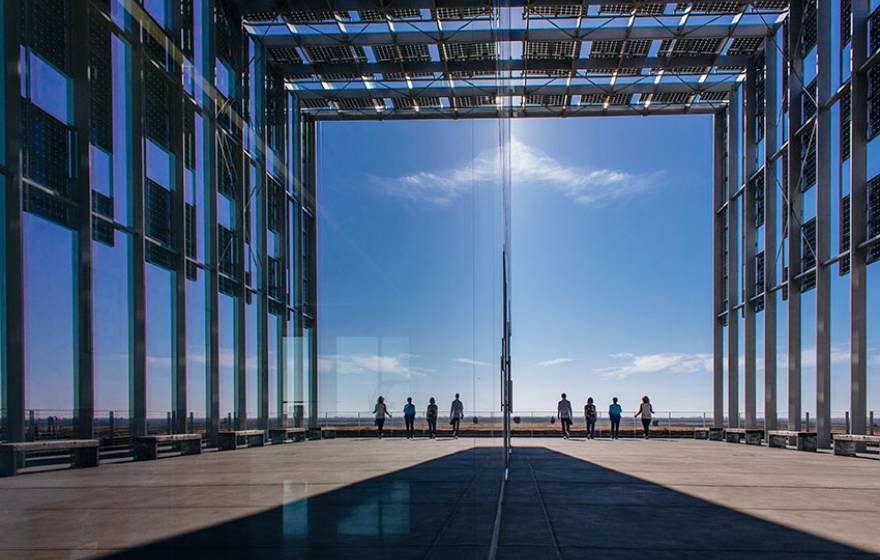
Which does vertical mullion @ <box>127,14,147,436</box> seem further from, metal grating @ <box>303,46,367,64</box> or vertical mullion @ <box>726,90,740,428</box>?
vertical mullion @ <box>726,90,740,428</box>

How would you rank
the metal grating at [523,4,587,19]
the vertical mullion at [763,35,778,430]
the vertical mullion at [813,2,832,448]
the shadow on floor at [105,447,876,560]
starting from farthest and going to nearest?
the vertical mullion at [763,35,778,430]
the metal grating at [523,4,587,19]
the vertical mullion at [813,2,832,448]
the shadow on floor at [105,447,876,560]

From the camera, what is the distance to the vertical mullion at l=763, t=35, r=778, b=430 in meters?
22.7

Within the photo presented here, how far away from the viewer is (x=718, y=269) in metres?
29.1

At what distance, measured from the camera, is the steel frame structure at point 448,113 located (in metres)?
1.34

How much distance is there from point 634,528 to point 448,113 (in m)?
4.13

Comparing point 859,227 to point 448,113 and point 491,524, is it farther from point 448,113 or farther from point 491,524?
point 448,113

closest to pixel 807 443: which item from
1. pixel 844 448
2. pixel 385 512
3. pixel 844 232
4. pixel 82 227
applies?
pixel 844 448

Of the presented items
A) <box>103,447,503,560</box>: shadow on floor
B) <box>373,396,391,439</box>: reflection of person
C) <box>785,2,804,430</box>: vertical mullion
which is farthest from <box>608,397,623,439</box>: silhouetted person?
<box>373,396,391,439</box>: reflection of person

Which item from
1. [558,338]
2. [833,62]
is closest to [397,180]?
[558,338]

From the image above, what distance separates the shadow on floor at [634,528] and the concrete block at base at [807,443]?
11303mm

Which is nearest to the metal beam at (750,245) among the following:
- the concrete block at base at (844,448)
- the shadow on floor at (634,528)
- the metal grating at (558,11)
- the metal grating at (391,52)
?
the metal grating at (558,11)

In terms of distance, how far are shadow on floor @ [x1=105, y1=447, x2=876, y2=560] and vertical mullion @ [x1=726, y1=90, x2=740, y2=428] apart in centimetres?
1709

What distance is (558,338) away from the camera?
5102 mm

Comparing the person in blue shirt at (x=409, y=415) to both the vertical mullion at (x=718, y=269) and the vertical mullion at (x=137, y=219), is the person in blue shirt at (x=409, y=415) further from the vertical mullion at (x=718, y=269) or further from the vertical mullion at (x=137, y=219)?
the vertical mullion at (x=718, y=269)
